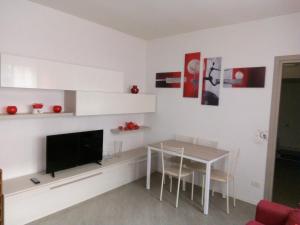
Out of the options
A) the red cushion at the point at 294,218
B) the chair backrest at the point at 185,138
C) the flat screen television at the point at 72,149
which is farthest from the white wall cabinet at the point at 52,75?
the red cushion at the point at 294,218

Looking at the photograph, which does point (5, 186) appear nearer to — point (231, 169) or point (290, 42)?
point (231, 169)

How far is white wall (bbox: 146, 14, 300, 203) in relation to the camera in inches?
125

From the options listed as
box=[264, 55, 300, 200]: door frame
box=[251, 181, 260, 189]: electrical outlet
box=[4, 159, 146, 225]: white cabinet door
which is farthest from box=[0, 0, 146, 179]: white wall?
box=[264, 55, 300, 200]: door frame

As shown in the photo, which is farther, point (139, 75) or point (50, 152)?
point (139, 75)

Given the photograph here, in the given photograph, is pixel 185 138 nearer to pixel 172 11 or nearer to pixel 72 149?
pixel 72 149

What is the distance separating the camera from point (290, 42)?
9.93 feet

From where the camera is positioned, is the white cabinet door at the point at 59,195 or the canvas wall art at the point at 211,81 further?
the canvas wall art at the point at 211,81

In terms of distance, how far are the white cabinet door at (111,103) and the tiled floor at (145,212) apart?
4.43ft

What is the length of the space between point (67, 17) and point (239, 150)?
10.9ft

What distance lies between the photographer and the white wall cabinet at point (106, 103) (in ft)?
10.7

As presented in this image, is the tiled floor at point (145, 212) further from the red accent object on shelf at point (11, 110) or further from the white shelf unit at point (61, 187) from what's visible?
the red accent object on shelf at point (11, 110)

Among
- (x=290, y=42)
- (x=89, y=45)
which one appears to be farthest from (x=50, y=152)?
(x=290, y=42)

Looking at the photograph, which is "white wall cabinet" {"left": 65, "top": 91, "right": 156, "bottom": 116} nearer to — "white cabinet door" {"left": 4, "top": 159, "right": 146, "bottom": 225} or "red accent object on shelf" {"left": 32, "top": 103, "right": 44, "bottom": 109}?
"red accent object on shelf" {"left": 32, "top": 103, "right": 44, "bottom": 109}

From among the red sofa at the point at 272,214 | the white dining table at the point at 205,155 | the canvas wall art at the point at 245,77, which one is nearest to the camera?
the red sofa at the point at 272,214
